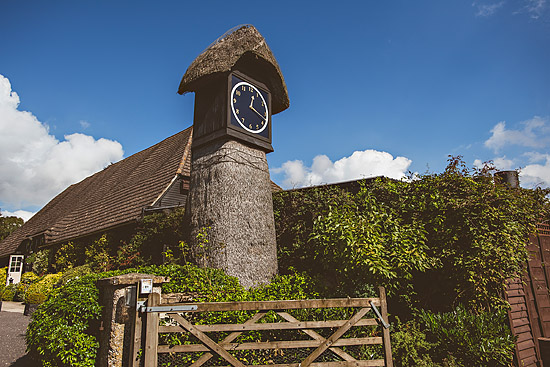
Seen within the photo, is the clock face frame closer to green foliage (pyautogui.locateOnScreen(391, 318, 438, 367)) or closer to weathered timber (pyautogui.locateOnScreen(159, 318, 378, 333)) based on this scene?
weathered timber (pyautogui.locateOnScreen(159, 318, 378, 333))

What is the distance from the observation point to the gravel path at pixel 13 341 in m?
6.10

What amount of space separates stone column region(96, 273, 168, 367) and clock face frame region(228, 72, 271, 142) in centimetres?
418

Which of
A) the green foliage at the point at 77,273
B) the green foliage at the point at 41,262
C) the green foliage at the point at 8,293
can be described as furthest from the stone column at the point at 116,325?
the green foliage at the point at 8,293

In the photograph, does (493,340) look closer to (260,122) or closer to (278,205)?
(278,205)

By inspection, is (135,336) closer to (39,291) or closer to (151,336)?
(151,336)

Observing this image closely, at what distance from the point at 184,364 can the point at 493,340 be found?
498 cm

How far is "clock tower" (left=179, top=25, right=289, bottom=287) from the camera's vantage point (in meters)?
6.98

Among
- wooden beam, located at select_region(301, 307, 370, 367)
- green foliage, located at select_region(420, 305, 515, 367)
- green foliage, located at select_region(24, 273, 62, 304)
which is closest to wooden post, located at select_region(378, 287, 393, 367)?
wooden beam, located at select_region(301, 307, 370, 367)

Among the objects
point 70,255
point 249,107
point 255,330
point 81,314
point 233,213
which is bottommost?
point 255,330

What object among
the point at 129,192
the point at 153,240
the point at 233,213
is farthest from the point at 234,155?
the point at 129,192

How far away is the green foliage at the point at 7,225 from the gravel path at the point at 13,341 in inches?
1476

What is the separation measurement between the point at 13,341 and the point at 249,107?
736cm

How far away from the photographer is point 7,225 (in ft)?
134

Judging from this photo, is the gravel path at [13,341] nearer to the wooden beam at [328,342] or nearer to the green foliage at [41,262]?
the wooden beam at [328,342]
